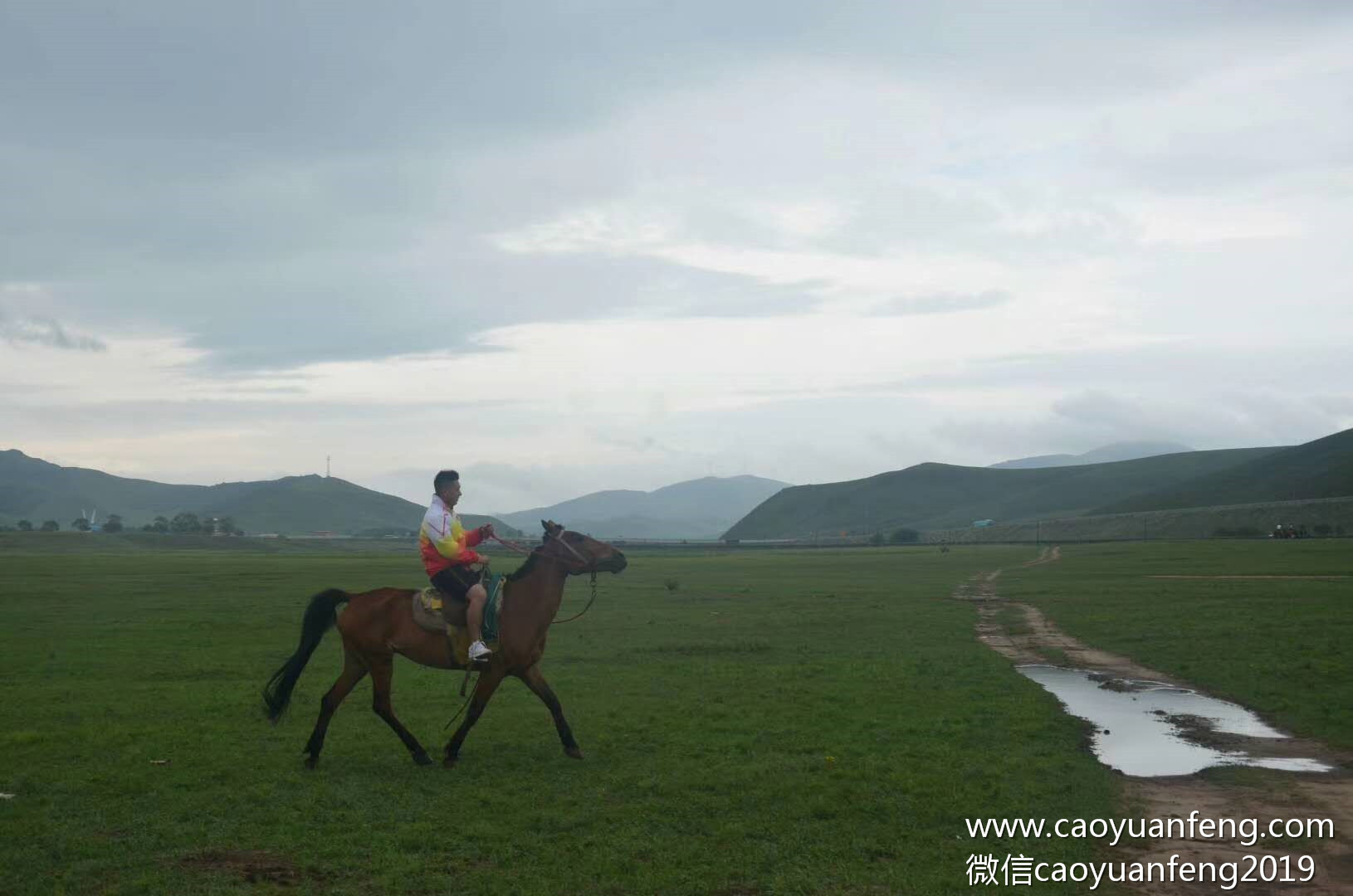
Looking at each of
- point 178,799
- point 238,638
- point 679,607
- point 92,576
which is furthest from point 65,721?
point 92,576

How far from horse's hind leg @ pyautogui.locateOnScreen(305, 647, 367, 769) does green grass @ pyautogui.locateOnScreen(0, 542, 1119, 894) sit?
25 cm

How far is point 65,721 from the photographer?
15.8 m

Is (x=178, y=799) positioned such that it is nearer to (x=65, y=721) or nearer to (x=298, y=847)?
(x=298, y=847)

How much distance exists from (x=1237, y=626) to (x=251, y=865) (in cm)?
2592

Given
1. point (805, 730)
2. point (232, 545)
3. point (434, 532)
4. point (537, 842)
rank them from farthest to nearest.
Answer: point (232, 545), point (805, 730), point (434, 532), point (537, 842)

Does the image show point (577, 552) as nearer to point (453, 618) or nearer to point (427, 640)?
point (453, 618)

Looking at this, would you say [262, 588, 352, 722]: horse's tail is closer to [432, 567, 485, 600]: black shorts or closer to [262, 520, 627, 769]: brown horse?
[262, 520, 627, 769]: brown horse

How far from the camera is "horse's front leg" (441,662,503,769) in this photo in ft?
42.0

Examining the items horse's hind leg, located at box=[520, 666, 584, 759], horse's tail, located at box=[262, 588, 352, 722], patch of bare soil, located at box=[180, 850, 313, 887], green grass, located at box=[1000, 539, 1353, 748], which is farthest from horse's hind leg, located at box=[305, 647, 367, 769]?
green grass, located at box=[1000, 539, 1353, 748]

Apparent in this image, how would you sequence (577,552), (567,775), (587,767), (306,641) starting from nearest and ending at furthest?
(567,775)
(587,767)
(306,641)
(577,552)

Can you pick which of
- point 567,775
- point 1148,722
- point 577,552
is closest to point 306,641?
point 577,552

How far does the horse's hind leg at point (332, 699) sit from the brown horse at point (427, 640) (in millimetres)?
10

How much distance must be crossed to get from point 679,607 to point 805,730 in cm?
2517

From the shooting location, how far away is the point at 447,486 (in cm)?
1309
